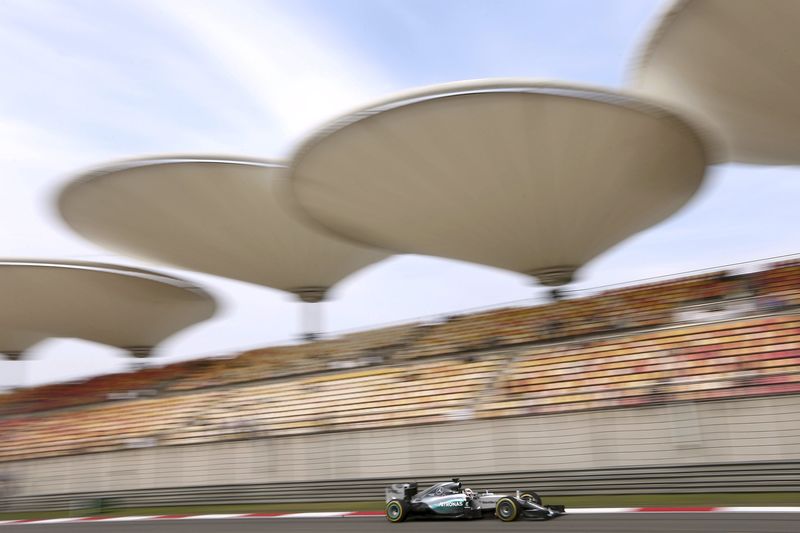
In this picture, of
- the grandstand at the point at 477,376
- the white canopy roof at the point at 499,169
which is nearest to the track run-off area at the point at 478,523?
the grandstand at the point at 477,376

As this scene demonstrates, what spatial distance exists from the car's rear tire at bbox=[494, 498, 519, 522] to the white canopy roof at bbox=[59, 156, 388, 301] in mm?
12017

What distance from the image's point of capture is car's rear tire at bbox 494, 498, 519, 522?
11.6m

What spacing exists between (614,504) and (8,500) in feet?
59.2

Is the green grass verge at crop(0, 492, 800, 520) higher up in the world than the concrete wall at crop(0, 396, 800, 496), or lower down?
lower down

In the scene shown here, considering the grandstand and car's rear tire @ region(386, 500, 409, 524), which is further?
the grandstand

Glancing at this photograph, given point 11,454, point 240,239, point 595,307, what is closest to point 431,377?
point 595,307

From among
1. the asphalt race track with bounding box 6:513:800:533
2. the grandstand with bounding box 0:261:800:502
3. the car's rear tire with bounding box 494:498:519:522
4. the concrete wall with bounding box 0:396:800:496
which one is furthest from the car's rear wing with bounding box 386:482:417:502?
the grandstand with bounding box 0:261:800:502

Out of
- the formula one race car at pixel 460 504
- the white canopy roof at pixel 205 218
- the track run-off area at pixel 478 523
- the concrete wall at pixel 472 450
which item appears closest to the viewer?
the track run-off area at pixel 478 523

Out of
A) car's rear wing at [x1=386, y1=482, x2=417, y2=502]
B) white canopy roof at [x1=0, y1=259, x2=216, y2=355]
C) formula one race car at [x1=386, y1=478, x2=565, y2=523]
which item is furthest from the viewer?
white canopy roof at [x1=0, y1=259, x2=216, y2=355]

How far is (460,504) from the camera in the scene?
12297 mm

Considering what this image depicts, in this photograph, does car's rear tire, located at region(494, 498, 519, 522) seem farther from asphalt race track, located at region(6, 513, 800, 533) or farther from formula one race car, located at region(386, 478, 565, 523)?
asphalt race track, located at region(6, 513, 800, 533)

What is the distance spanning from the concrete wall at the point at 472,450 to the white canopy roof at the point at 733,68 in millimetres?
8038

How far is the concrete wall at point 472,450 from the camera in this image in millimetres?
13125

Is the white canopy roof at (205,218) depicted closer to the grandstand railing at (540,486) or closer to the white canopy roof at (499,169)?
the white canopy roof at (499,169)
